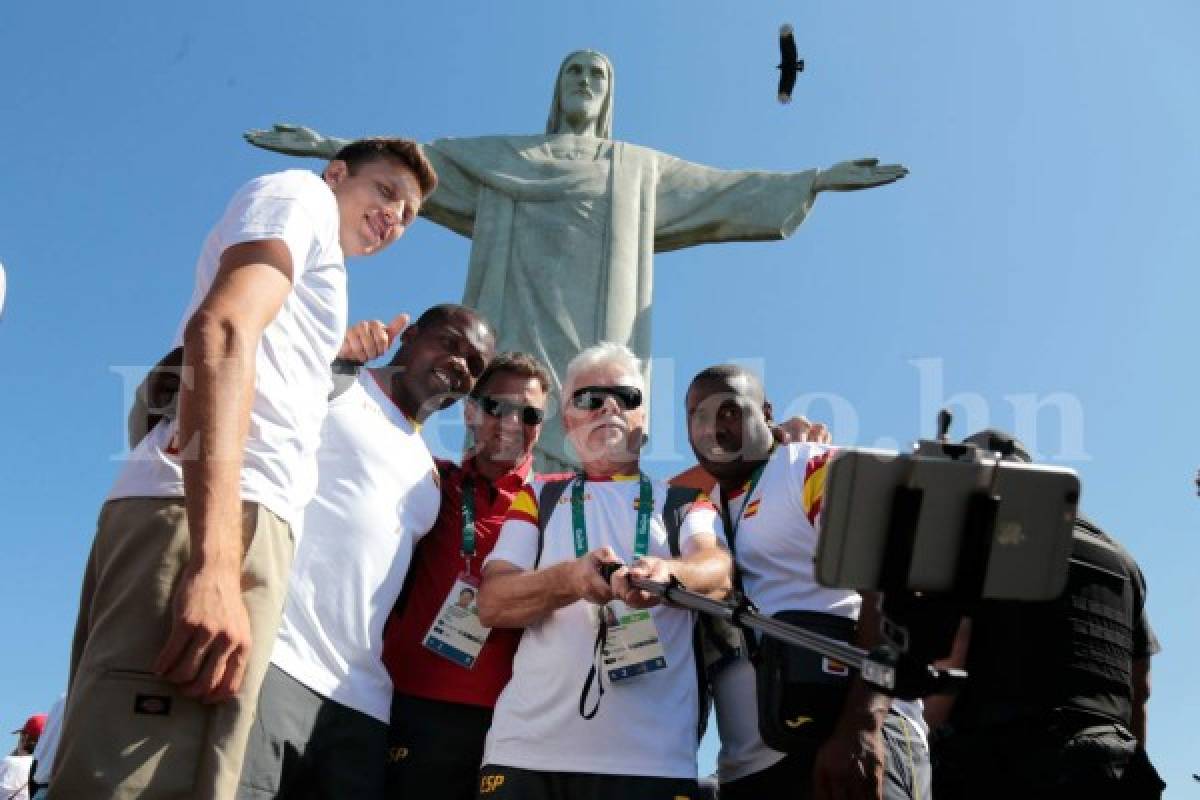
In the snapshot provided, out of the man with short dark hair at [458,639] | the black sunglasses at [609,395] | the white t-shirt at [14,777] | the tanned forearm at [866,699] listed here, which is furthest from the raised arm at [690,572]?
the white t-shirt at [14,777]

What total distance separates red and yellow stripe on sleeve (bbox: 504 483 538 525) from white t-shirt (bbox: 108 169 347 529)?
0.88 metres

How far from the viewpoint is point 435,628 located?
3143mm

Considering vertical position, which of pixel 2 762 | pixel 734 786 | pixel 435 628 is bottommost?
pixel 2 762

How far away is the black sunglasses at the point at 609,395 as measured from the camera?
10.9ft

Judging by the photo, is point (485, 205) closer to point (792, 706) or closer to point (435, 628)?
point (435, 628)

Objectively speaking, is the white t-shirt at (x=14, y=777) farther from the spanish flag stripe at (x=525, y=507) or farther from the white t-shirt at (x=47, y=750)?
the spanish flag stripe at (x=525, y=507)

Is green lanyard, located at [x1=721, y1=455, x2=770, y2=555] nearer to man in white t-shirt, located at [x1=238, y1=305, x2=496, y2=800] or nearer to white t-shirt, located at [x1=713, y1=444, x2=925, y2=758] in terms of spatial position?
white t-shirt, located at [x1=713, y1=444, x2=925, y2=758]

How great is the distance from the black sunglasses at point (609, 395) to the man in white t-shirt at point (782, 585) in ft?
0.85

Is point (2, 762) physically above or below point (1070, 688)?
below

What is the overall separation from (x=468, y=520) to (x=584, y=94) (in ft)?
20.8

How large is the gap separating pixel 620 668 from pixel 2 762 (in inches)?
239

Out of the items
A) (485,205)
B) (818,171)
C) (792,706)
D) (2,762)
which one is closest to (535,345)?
(485,205)

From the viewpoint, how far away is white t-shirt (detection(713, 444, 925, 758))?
296 centimetres

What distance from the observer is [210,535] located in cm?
192
